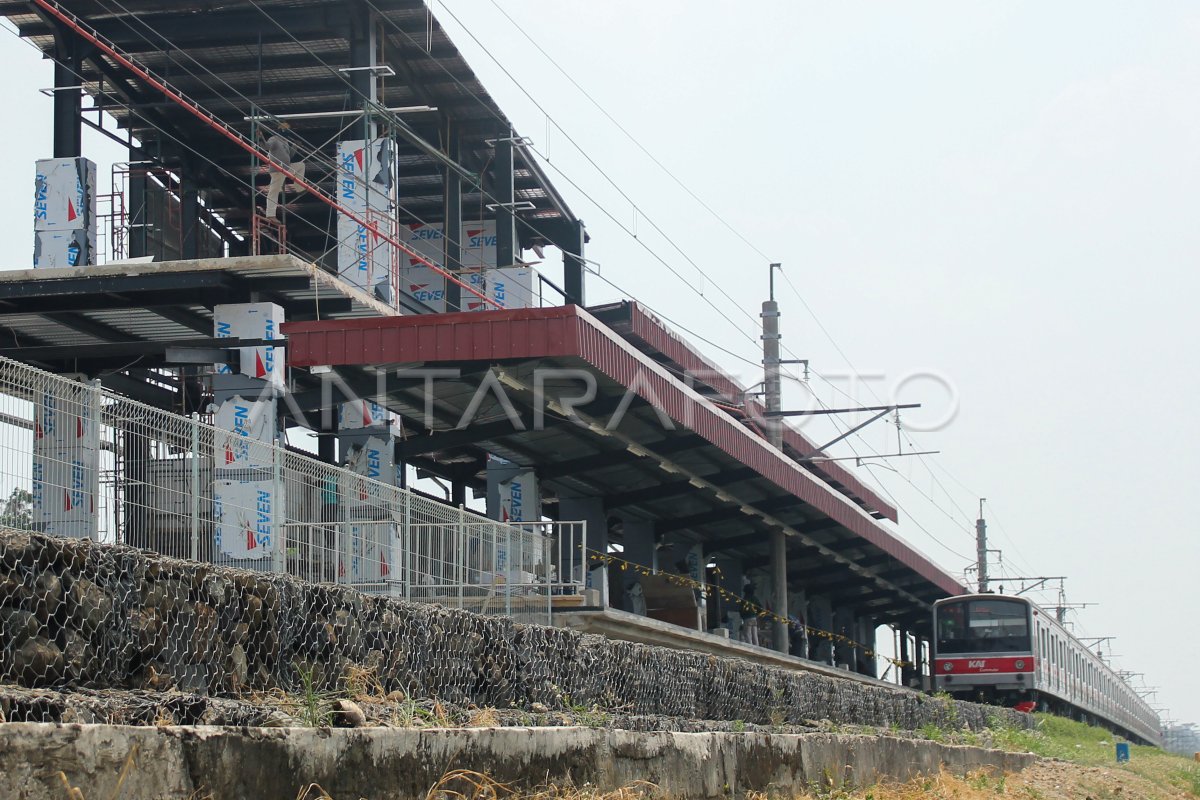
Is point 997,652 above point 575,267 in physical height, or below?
below

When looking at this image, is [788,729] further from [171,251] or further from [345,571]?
[171,251]

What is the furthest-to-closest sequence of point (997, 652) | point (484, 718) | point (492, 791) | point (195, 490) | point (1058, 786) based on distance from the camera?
point (997, 652)
point (1058, 786)
point (195, 490)
point (484, 718)
point (492, 791)

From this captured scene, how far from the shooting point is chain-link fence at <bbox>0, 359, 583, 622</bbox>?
9.93 m

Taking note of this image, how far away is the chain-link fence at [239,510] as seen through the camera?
993 centimetres

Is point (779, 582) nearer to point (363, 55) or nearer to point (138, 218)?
point (363, 55)

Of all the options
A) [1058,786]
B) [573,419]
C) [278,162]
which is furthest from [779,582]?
[1058,786]

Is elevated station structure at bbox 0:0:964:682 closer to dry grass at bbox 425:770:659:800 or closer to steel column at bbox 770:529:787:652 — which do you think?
steel column at bbox 770:529:787:652

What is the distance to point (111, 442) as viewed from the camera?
428 inches

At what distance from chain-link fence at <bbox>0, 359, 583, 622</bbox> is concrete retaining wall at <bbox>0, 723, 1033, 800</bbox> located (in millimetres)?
3940

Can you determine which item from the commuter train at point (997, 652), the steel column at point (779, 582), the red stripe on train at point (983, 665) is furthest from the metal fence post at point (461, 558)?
the red stripe on train at point (983, 665)

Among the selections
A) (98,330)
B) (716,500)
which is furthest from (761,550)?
(98,330)

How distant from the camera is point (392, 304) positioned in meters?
28.3

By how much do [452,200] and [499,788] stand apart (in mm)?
29637

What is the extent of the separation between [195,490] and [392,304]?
16.6 metres
